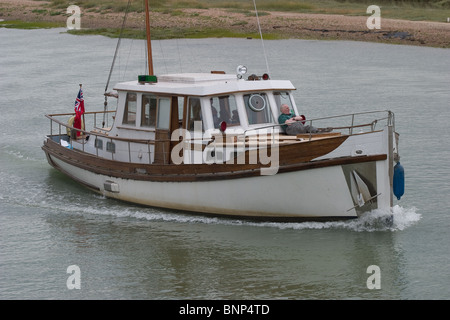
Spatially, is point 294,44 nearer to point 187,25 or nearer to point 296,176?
point 187,25

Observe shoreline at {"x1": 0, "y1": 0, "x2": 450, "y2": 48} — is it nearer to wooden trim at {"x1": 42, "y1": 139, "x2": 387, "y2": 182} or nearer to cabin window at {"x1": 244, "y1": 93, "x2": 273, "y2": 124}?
cabin window at {"x1": 244, "y1": 93, "x2": 273, "y2": 124}

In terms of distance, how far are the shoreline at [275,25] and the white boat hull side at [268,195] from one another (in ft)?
126

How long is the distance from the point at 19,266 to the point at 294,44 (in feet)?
140

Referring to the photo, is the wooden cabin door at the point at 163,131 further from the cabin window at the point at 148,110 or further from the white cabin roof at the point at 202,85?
the white cabin roof at the point at 202,85

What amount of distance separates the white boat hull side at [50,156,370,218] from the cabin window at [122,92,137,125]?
1.71 m

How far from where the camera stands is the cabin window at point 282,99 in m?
18.7

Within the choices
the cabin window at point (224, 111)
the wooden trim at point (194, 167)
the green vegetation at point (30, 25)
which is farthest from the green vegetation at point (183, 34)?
the cabin window at point (224, 111)

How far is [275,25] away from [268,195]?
5032cm

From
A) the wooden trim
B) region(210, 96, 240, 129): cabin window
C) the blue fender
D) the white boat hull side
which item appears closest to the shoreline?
the wooden trim

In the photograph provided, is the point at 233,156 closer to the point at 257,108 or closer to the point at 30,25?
the point at 257,108

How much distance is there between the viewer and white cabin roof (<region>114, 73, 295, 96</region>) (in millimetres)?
17859
